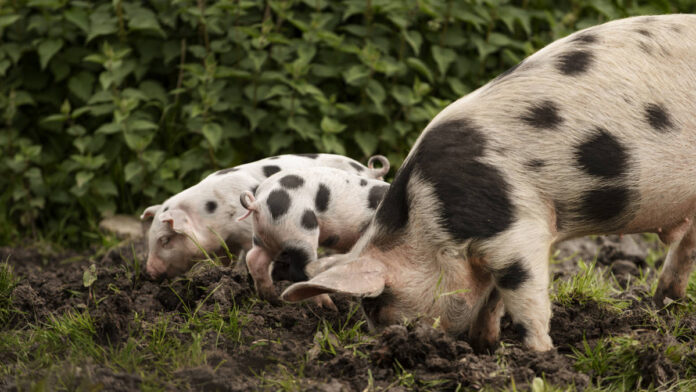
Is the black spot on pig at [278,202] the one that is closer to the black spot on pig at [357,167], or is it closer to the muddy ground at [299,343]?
the muddy ground at [299,343]

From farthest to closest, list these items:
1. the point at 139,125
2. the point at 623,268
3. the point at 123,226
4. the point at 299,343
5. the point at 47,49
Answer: the point at 123,226, the point at 47,49, the point at 139,125, the point at 623,268, the point at 299,343

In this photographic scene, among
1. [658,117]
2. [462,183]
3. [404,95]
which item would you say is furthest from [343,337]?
[404,95]

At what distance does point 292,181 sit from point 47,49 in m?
3.46

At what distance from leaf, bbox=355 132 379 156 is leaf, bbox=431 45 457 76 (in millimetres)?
822

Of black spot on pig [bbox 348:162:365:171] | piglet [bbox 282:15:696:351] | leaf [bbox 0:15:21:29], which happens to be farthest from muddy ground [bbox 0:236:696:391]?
leaf [bbox 0:15:21:29]

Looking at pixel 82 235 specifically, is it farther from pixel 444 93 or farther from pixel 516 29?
pixel 516 29

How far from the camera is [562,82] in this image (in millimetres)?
3818

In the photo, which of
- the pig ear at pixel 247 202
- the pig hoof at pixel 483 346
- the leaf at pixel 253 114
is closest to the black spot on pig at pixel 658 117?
the pig hoof at pixel 483 346

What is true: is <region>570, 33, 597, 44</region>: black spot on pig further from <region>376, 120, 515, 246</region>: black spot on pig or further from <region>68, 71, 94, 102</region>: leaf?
<region>68, 71, 94, 102</region>: leaf

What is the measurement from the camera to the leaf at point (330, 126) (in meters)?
6.68

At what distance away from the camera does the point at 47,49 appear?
276 inches

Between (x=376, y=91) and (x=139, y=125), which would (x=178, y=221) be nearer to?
(x=139, y=125)

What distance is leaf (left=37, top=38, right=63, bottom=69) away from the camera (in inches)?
273

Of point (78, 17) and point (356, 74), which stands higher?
point (78, 17)
